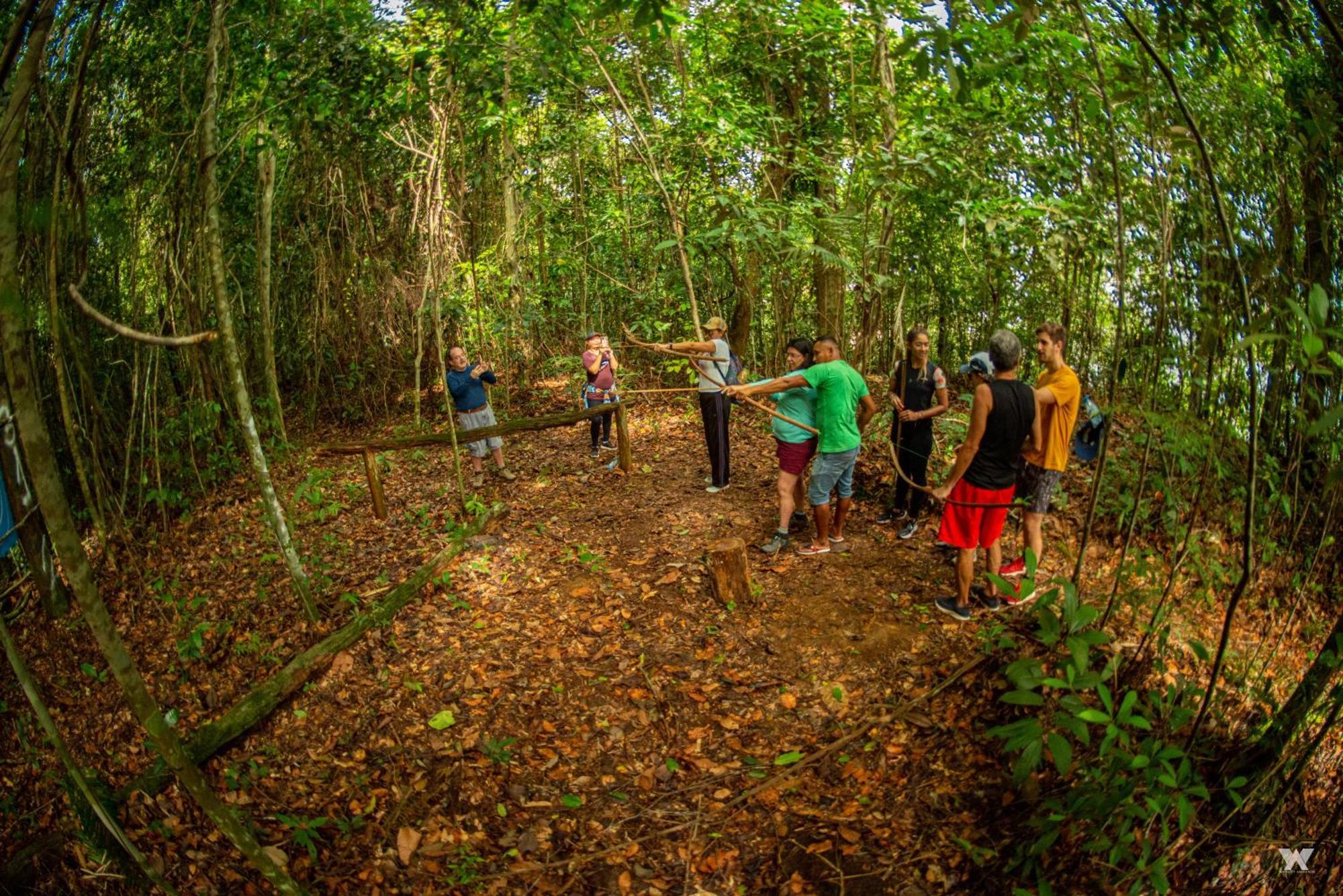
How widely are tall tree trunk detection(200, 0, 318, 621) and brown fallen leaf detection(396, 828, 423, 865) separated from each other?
2471mm

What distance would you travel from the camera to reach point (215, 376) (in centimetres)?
695

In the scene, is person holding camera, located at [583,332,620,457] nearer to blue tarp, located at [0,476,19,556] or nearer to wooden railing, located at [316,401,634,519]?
wooden railing, located at [316,401,634,519]

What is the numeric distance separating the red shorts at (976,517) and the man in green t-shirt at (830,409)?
36.4 inches

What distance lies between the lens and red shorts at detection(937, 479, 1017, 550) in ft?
14.4

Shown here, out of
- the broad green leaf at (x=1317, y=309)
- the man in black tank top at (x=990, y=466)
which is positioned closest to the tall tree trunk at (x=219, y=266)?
the man in black tank top at (x=990, y=466)

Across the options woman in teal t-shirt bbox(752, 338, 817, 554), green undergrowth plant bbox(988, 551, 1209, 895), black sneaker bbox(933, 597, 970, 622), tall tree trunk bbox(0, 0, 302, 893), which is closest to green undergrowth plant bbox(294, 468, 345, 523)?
woman in teal t-shirt bbox(752, 338, 817, 554)

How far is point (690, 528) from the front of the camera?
6359 millimetres

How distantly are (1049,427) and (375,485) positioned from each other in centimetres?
627

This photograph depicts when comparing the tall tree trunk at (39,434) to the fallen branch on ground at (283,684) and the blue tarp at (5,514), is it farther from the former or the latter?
the blue tarp at (5,514)

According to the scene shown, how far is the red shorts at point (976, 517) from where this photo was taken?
14.4 feet

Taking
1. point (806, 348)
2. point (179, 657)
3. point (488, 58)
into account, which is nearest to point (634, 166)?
point (488, 58)

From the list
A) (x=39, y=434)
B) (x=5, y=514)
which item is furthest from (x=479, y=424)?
(x=39, y=434)

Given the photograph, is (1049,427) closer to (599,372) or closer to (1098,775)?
(1098,775)

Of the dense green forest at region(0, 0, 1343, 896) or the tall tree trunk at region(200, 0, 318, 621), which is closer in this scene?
the dense green forest at region(0, 0, 1343, 896)
